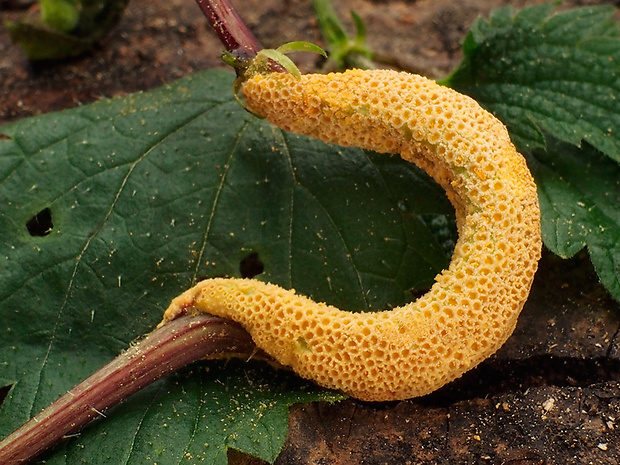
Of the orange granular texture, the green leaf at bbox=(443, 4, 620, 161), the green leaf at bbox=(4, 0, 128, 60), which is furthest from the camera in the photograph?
the green leaf at bbox=(4, 0, 128, 60)

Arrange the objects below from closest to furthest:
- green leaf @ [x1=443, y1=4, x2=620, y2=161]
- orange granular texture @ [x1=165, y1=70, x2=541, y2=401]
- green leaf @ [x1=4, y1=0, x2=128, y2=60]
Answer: orange granular texture @ [x1=165, y1=70, x2=541, y2=401] < green leaf @ [x1=443, y1=4, x2=620, y2=161] < green leaf @ [x1=4, y1=0, x2=128, y2=60]

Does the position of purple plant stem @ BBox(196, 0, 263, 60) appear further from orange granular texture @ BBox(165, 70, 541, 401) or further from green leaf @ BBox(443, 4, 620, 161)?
green leaf @ BBox(443, 4, 620, 161)

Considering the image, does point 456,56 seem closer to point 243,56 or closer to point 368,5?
point 368,5

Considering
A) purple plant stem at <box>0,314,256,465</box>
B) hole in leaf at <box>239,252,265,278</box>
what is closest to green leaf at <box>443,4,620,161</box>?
hole in leaf at <box>239,252,265,278</box>

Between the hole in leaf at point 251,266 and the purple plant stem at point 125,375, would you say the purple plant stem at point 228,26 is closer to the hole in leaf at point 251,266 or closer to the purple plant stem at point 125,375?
the hole in leaf at point 251,266

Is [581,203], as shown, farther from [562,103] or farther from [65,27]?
[65,27]

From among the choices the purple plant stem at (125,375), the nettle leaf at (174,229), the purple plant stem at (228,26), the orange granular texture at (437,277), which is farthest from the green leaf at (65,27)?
the purple plant stem at (125,375)

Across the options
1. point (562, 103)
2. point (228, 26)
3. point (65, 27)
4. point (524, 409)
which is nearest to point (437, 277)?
point (524, 409)
